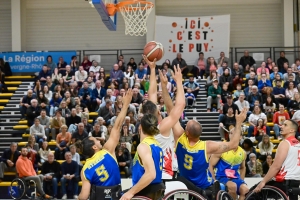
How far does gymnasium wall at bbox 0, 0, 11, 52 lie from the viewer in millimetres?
27188

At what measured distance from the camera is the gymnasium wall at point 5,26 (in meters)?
27.2

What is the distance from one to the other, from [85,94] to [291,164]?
1316cm

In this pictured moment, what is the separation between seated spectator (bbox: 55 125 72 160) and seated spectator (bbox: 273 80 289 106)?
7.05 m

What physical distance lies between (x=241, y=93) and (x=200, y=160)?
13.5 metres

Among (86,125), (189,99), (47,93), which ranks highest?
(47,93)

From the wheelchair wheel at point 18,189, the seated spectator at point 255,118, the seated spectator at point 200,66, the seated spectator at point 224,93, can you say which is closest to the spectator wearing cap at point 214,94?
the seated spectator at point 224,93

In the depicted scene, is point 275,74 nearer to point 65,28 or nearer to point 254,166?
point 254,166

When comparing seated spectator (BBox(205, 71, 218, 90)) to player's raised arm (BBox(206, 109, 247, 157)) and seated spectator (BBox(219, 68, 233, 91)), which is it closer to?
seated spectator (BBox(219, 68, 233, 91))

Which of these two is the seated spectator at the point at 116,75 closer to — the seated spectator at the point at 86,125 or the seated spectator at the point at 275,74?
the seated spectator at the point at 86,125

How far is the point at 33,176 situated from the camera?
1786 centimetres

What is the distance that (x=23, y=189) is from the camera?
17609mm

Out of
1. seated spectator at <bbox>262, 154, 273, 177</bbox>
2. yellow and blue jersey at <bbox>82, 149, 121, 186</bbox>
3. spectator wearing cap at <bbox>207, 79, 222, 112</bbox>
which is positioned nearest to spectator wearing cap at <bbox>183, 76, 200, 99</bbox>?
spectator wearing cap at <bbox>207, 79, 222, 112</bbox>

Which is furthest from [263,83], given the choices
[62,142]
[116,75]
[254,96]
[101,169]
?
[101,169]

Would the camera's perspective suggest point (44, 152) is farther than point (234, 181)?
Yes
